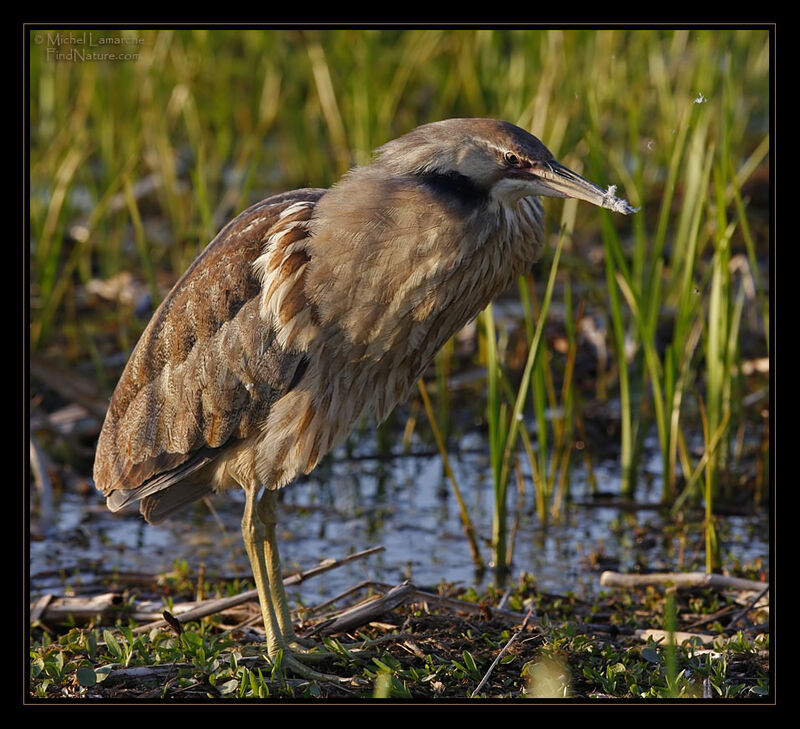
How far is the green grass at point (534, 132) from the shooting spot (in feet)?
17.1

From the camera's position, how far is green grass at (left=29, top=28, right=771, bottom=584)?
5.22 meters

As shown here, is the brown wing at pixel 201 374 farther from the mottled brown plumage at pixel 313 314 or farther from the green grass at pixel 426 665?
the green grass at pixel 426 665

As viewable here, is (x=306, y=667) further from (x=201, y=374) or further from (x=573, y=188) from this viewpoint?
(x=573, y=188)

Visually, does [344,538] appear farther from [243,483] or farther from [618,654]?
[618,654]

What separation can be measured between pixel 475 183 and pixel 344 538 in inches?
94.9

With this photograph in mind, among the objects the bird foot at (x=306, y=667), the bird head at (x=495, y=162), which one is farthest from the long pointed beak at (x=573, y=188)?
the bird foot at (x=306, y=667)

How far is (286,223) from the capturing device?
3895 millimetres

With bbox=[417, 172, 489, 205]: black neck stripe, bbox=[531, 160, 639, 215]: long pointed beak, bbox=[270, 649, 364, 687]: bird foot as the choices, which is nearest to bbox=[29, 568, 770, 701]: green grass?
bbox=[270, 649, 364, 687]: bird foot

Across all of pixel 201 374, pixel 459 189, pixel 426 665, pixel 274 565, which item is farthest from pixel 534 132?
pixel 426 665

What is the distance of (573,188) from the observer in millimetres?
3408

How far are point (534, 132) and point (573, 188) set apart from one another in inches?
103

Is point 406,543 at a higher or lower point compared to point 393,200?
lower

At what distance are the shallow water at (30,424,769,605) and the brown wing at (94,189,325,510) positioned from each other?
3.43 feet
